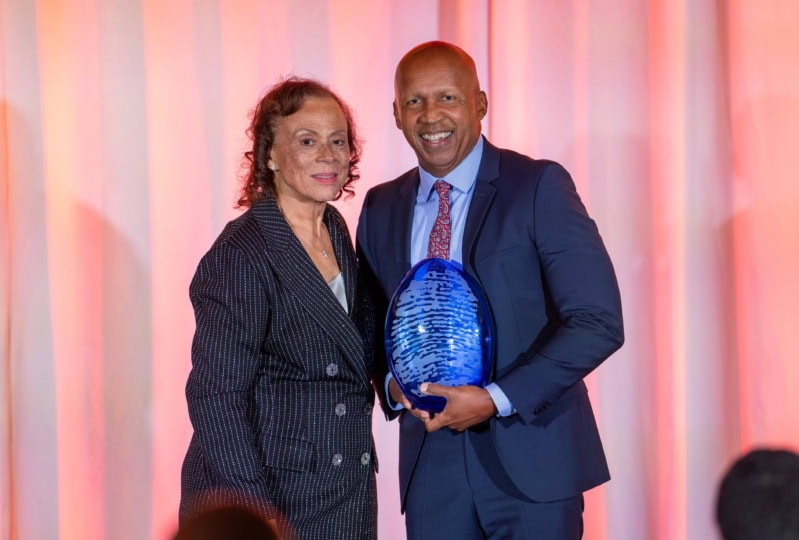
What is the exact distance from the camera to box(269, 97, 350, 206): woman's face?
196 cm

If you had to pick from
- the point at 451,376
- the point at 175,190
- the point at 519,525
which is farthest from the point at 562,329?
the point at 175,190

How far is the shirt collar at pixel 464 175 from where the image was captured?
2.05m

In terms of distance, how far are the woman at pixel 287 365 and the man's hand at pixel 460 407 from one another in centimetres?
18

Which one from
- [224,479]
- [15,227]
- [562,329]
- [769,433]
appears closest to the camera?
[224,479]

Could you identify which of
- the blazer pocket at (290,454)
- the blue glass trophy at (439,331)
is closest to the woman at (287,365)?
the blazer pocket at (290,454)

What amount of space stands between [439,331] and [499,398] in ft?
0.60

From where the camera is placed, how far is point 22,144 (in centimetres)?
282

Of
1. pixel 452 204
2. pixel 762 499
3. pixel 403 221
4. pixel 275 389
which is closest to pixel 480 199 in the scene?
pixel 452 204

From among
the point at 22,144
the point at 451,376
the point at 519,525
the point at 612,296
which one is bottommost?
the point at 519,525

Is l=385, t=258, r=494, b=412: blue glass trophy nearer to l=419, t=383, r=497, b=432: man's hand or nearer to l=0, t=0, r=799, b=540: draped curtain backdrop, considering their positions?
l=419, t=383, r=497, b=432: man's hand

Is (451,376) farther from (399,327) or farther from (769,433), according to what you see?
(769,433)

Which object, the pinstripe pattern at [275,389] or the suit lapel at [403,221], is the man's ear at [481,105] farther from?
the pinstripe pattern at [275,389]

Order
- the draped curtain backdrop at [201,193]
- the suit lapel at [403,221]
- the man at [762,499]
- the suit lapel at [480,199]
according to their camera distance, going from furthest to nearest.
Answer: the draped curtain backdrop at [201,193] < the suit lapel at [403,221] < the suit lapel at [480,199] < the man at [762,499]

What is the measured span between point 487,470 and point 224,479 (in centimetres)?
51
